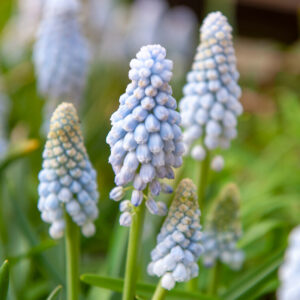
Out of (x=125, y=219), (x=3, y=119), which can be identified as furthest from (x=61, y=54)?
(x=125, y=219)

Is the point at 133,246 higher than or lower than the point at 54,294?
higher

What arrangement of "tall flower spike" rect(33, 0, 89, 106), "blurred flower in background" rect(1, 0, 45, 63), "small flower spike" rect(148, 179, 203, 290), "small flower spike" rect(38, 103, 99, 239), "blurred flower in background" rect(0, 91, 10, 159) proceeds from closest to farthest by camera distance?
"small flower spike" rect(148, 179, 203, 290) → "small flower spike" rect(38, 103, 99, 239) → "tall flower spike" rect(33, 0, 89, 106) → "blurred flower in background" rect(0, 91, 10, 159) → "blurred flower in background" rect(1, 0, 45, 63)

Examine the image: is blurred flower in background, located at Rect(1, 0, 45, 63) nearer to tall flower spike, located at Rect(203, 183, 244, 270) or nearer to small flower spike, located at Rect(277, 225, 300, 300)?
tall flower spike, located at Rect(203, 183, 244, 270)

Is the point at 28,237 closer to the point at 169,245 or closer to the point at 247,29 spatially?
the point at 169,245

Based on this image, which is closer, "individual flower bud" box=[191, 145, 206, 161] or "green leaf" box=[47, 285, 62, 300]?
"green leaf" box=[47, 285, 62, 300]

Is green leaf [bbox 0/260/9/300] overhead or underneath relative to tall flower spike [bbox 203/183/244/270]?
underneath

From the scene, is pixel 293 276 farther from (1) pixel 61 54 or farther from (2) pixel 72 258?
(1) pixel 61 54

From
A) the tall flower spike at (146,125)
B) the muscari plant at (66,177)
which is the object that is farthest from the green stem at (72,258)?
the tall flower spike at (146,125)

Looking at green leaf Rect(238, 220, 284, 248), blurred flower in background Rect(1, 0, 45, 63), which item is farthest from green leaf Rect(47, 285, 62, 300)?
blurred flower in background Rect(1, 0, 45, 63)
